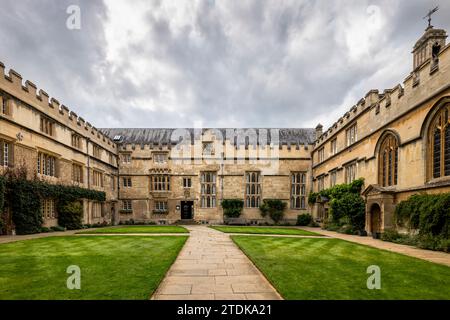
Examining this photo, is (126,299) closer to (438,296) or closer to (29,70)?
(438,296)

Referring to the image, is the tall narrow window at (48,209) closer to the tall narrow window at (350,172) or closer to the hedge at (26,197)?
the hedge at (26,197)

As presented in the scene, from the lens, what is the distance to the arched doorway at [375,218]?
49.6 feet

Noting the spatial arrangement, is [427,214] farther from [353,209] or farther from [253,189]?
[253,189]

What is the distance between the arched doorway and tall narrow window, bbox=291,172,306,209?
41.7ft

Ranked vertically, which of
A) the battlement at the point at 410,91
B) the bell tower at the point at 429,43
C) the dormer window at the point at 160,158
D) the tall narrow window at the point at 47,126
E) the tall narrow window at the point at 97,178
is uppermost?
the bell tower at the point at 429,43

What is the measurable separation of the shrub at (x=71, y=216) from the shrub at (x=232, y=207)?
1367cm

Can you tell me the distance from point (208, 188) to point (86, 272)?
2327cm

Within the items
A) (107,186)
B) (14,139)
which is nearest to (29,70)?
(14,139)

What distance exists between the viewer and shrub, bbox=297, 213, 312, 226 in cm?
2689

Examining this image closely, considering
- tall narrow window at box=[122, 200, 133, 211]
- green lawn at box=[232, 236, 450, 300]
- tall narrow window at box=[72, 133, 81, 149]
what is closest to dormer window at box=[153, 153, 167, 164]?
tall narrow window at box=[122, 200, 133, 211]

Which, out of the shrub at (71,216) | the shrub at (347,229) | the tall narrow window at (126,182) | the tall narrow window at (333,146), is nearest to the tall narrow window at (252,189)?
the tall narrow window at (333,146)

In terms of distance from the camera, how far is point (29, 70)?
17.5 meters

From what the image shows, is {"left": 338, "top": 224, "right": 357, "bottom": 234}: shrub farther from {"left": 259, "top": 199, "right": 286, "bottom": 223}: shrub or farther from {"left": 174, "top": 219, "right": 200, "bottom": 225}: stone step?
{"left": 174, "top": 219, "right": 200, "bottom": 225}: stone step

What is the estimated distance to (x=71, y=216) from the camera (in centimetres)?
1978
